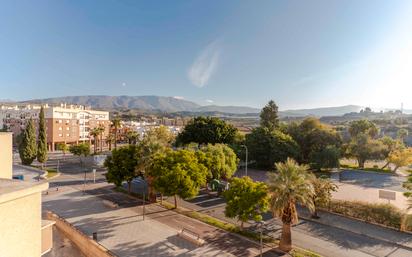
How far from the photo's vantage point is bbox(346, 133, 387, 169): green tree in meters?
58.4

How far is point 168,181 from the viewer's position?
29797mm

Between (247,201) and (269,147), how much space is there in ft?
117

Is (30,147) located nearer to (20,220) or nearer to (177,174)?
(177,174)

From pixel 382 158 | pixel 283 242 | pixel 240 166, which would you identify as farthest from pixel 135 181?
pixel 382 158

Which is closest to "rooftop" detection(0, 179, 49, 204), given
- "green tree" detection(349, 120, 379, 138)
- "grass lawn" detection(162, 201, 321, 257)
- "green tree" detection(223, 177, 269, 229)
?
"green tree" detection(223, 177, 269, 229)

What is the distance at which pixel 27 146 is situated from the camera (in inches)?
2179

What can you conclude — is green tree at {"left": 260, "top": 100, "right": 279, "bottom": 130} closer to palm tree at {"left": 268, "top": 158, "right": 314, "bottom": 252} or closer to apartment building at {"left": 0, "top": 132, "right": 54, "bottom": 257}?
palm tree at {"left": 268, "top": 158, "right": 314, "bottom": 252}

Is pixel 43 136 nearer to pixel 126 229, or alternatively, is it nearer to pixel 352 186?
pixel 126 229

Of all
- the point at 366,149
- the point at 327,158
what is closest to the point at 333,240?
the point at 327,158

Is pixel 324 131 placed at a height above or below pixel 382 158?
above

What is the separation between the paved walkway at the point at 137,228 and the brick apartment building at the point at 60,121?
5764 cm

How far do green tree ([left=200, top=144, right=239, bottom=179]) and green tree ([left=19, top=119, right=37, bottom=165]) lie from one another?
39026 millimetres

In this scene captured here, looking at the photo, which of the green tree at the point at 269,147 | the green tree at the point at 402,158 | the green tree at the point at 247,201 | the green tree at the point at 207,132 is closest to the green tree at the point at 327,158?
the green tree at the point at 269,147

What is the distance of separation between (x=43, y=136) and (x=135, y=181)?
1035 inches
